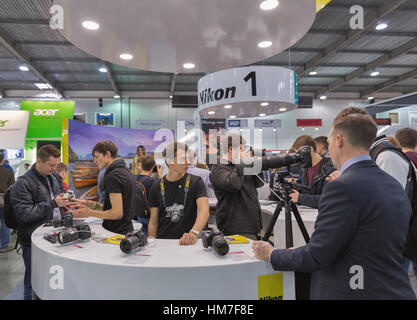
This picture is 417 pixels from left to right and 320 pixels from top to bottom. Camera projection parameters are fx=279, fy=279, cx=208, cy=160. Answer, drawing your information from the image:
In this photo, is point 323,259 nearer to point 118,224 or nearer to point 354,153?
point 354,153

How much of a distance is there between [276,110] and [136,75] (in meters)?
7.73

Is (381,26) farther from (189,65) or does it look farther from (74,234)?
(74,234)

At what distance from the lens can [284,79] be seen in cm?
339

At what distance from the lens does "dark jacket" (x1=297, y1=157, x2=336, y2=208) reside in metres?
2.46

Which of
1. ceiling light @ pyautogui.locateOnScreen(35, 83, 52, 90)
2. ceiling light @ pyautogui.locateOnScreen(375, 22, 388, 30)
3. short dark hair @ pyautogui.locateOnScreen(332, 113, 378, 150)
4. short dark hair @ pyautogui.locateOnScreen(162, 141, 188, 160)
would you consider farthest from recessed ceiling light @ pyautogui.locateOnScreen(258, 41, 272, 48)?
ceiling light @ pyautogui.locateOnScreen(35, 83, 52, 90)

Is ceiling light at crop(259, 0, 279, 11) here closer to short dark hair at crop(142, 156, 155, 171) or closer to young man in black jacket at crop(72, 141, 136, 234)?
young man in black jacket at crop(72, 141, 136, 234)

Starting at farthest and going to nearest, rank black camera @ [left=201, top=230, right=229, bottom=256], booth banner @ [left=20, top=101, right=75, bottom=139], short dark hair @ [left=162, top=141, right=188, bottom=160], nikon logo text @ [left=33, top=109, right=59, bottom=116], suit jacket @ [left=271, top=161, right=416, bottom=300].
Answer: nikon logo text @ [left=33, top=109, right=59, bottom=116] → booth banner @ [left=20, top=101, right=75, bottom=139] → short dark hair @ [left=162, top=141, right=188, bottom=160] → black camera @ [left=201, top=230, right=229, bottom=256] → suit jacket @ [left=271, top=161, right=416, bottom=300]

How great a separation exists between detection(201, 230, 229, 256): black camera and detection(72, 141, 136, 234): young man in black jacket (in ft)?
2.56

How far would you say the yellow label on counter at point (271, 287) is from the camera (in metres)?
1.31

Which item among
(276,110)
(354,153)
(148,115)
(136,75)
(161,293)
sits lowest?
(161,293)

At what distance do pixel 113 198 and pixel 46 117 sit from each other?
8.35 metres

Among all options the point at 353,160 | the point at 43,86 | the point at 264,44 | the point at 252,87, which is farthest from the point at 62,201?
the point at 43,86

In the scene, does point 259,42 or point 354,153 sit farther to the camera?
point 259,42

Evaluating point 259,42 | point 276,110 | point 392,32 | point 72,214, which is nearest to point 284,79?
point 276,110
